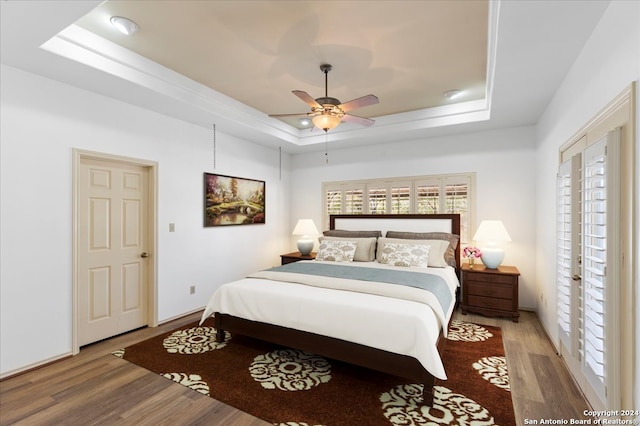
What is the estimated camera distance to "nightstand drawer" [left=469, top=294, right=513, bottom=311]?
3984mm

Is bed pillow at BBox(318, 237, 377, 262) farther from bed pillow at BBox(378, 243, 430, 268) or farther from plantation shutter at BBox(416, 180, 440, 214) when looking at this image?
plantation shutter at BBox(416, 180, 440, 214)

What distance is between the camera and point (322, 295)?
2.82 m

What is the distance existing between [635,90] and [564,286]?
176 cm

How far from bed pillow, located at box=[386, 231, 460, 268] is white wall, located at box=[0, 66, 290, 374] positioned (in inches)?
120

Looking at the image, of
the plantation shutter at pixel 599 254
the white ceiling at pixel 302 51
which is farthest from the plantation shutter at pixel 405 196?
the plantation shutter at pixel 599 254

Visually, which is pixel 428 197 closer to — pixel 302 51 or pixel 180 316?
pixel 302 51

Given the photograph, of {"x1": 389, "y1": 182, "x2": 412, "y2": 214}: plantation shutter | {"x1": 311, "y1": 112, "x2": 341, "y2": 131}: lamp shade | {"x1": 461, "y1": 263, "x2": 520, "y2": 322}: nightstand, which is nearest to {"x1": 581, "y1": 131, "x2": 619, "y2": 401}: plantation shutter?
{"x1": 461, "y1": 263, "x2": 520, "y2": 322}: nightstand

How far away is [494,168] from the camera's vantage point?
456 centimetres

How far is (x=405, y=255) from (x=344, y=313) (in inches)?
Answer: 72.1

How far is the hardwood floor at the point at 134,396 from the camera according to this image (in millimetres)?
2133

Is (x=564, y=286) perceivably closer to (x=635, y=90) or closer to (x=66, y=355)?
(x=635, y=90)

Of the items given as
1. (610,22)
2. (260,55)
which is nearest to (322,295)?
(260,55)

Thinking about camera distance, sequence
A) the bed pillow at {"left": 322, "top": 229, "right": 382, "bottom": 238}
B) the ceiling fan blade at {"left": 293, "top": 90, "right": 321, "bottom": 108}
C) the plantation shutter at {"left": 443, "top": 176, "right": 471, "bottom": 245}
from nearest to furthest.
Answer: the ceiling fan blade at {"left": 293, "top": 90, "right": 321, "bottom": 108} < the plantation shutter at {"left": 443, "top": 176, "right": 471, "bottom": 245} < the bed pillow at {"left": 322, "top": 229, "right": 382, "bottom": 238}

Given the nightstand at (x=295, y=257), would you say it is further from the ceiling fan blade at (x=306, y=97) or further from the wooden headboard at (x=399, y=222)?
the ceiling fan blade at (x=306, y=97)
